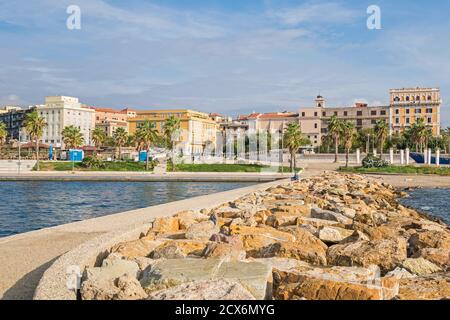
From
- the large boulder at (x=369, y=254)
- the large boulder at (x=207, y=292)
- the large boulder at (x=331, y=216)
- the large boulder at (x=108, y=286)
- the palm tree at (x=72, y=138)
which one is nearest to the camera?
the large boulder at (x=207, y=292)

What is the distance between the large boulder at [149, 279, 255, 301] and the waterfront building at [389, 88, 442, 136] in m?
116

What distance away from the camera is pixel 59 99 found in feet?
470

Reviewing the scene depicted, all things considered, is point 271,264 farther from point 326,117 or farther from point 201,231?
point 326,117

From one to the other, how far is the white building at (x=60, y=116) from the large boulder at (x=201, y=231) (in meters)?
134

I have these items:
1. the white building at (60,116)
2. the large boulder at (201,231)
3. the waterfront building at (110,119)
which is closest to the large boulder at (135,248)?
the large boulder at (201,231)

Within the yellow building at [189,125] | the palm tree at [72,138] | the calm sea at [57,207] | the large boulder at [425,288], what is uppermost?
the yellow building at [189,125]

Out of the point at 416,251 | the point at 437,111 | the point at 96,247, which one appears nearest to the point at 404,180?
the point at 416,251

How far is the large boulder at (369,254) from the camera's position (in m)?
7.97

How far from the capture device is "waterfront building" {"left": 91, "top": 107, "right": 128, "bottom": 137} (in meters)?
147

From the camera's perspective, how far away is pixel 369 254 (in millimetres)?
8070

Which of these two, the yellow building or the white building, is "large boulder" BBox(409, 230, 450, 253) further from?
the white building

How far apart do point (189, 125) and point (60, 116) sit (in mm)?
38203

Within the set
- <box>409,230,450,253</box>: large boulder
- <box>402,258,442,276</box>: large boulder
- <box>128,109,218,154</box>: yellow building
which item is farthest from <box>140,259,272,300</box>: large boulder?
<box>128,109,218,154</box>: yellow building

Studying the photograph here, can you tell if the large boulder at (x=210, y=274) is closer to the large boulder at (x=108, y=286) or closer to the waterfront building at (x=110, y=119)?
the large boulder at (x=108, y=286)
